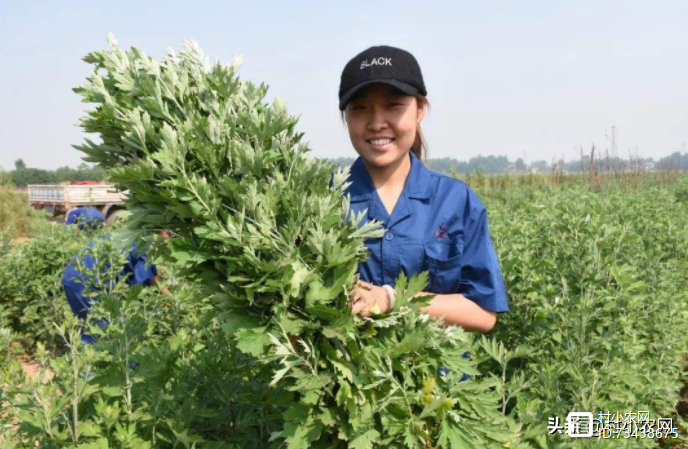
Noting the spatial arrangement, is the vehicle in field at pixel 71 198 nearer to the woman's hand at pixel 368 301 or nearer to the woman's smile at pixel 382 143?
the woman's smile at pixel 382 143

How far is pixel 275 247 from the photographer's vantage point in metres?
1.56

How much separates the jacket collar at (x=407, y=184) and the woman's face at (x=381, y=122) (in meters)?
0.10

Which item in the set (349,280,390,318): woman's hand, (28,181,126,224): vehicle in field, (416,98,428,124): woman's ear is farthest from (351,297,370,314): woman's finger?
(28,181,126,224): vehicle in field

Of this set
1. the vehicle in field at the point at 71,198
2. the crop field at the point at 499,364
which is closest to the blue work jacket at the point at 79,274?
the crop field at the point at 499,364

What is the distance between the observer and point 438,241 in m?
2.12

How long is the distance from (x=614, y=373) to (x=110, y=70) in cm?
250

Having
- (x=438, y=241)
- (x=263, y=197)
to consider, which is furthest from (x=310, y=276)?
(x=438, y=241)

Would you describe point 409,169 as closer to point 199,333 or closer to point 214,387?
point 214,387

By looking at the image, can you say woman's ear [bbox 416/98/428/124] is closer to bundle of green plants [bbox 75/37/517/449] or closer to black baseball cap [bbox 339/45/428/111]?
black baseball cap [bbox 339/45/428/111]

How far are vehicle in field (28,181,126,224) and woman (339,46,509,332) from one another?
1875 cm

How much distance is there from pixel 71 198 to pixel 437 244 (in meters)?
22.7

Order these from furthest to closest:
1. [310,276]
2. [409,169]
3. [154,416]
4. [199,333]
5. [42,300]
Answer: [42,300]
[199,333]
[409,169]
[154,416]
[310,276]

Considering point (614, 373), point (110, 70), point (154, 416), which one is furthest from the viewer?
point (614, 373)

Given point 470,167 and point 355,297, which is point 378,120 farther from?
point 470,167
